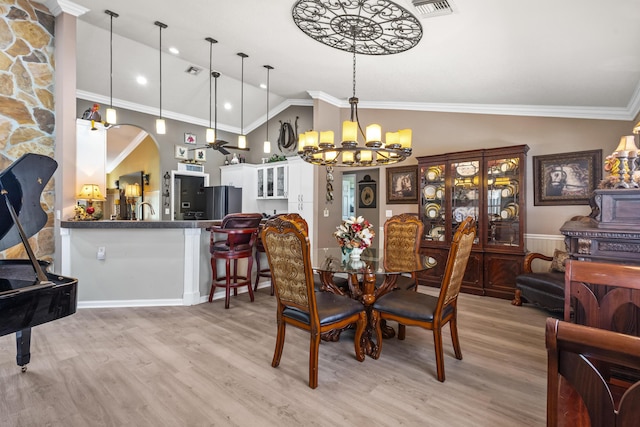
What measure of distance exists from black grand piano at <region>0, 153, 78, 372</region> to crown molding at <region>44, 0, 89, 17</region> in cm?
278

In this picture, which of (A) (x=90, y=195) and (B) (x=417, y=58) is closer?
(B) (x=417, y=58)

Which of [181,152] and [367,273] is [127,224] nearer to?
[367,273]

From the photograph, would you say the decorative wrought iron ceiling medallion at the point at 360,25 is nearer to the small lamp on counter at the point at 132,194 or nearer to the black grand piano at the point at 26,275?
the black grand piano at the point at 26,275

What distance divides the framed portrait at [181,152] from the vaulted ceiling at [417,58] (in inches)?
36.9

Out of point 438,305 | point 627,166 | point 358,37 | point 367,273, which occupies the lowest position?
point 438,305

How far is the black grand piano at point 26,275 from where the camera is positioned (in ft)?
4.90

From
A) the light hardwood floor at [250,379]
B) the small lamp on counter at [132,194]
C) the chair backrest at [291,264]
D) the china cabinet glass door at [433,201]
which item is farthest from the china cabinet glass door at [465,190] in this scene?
the small lamp on counter at [132,194]

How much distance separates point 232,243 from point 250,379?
174cm

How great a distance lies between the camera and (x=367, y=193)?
6406mm

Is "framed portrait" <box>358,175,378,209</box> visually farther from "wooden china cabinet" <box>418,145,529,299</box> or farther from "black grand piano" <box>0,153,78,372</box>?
"black grand piano" <box>0,153,78,372</box>

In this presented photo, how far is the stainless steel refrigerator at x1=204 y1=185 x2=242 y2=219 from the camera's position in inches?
259

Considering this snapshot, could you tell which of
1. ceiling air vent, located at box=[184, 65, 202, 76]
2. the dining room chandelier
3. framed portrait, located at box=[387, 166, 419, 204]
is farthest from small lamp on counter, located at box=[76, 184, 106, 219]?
framed portrait, located at box=[387, 166, 419, 204]

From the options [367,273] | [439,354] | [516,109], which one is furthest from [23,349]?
[516,109]

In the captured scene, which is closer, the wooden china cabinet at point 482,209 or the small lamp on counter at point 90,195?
the small lamp on counter at point 90,195
